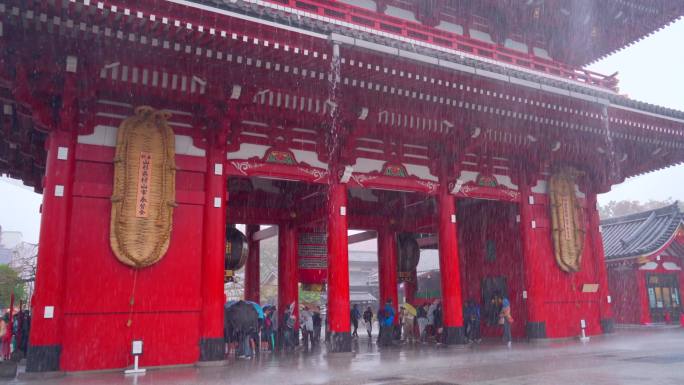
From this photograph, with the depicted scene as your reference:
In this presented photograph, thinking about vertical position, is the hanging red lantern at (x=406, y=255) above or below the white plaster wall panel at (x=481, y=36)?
below

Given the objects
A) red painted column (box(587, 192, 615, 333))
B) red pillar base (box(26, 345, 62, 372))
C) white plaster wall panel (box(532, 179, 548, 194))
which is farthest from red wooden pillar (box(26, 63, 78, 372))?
red painted column (box(587, 192, 615, 333))

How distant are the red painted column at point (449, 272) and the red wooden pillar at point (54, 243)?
8.87 metres

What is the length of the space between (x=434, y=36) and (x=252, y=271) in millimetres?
9945

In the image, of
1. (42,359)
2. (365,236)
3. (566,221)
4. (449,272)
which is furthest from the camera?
(365,236)

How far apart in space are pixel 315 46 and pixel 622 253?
693 inches

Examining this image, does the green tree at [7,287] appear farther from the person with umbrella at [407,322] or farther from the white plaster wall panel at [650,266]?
the white plaster wall panel at [650,266]

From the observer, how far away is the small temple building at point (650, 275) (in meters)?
20.3

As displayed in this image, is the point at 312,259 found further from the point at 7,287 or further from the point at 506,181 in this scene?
the point at 7,287

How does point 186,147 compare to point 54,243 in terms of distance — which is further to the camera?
point 186,147

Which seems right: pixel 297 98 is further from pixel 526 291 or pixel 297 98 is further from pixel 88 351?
pixel 526 291

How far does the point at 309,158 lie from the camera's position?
1205 cm

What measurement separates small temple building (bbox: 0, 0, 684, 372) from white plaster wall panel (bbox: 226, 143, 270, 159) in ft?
0.11

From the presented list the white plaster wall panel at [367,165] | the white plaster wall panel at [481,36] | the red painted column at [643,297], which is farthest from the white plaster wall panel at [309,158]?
the red painted column at [643,297]

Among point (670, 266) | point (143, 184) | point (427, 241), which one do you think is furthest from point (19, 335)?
point (670, 266)
